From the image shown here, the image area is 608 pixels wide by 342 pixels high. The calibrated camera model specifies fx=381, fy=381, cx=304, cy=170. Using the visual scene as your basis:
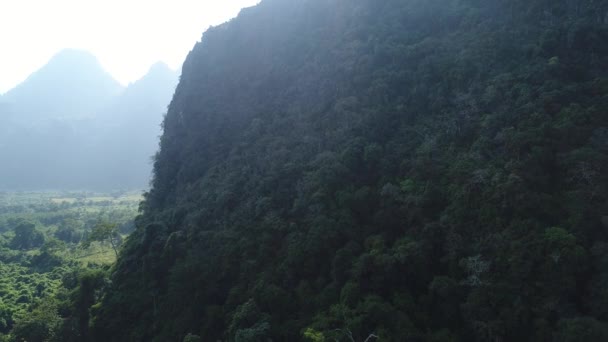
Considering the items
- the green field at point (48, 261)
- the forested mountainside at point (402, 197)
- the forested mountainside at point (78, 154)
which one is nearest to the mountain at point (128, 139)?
the forested mountainside at point (78, 154)

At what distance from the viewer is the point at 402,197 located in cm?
2388

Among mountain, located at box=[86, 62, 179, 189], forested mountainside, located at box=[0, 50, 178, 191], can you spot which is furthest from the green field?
mountain, located at box=[86, 62, 179, 189]

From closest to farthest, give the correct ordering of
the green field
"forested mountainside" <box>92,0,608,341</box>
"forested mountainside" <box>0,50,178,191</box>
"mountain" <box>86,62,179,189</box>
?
"forested mountainside" <box>92,0,608,341</box> < the green field < "forested mountainside" <box>0,50,178,191</box> < "mountain" <box>86,62,179,189</box>

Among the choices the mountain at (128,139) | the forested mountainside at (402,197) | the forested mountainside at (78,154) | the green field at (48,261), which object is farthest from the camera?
the mountain at (128,139)

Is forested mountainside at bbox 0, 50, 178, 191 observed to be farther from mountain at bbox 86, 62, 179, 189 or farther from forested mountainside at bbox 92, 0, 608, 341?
forested mountainside at bbox 92, 0, 608, 341

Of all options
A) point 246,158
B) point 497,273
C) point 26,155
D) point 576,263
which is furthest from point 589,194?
point 26,155

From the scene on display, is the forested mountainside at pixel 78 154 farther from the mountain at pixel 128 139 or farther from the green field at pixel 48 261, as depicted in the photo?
the green field at pixel 48 261

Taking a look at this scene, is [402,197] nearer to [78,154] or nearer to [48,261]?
[48,261]

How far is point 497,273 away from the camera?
58.7ft

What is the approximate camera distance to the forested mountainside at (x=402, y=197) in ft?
58.3

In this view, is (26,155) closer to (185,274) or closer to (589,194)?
(185,274)

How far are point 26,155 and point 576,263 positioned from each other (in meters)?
182

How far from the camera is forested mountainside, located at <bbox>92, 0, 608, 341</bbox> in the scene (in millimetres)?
17766

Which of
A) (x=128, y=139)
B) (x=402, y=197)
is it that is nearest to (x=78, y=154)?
(x=128, y=139)
